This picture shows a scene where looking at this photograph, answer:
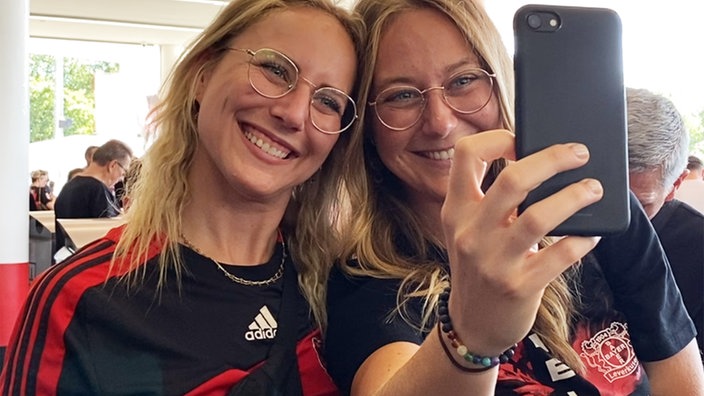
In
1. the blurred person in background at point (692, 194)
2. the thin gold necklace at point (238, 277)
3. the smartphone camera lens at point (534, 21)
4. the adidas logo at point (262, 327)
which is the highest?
the smartphone camera lens at point (534, 21)

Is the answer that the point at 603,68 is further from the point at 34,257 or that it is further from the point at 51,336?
the point at 34,257

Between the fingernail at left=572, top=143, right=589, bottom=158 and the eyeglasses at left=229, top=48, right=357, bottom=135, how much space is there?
0.64 meters

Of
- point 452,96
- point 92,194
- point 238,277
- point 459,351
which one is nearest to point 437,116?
point 452,96

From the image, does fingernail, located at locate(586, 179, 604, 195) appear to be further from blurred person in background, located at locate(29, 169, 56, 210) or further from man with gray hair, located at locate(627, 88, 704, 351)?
blurred person in background, located at locate(29, 169, 56, 210)

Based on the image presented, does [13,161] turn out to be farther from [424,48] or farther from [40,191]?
[40,191]

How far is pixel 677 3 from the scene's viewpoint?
4.39 meters

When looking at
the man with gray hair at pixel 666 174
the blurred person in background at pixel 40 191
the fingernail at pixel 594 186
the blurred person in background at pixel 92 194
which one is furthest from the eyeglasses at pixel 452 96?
the blurred person in background at pixel 40 191

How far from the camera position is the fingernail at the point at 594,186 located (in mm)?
665

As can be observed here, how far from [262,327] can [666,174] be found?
4.16 feet

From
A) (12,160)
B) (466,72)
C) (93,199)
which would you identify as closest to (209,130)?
(466,72)

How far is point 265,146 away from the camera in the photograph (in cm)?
123

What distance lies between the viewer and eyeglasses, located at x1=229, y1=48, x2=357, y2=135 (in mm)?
1242

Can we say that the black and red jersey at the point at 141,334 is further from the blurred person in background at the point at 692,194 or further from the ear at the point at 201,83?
the blurred person in background at the point at 692,194

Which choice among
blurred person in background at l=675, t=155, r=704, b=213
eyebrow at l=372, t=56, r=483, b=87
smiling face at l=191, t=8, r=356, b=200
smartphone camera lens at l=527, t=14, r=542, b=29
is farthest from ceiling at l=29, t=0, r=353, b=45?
smartphone camera lens at l=527, t=14, r=542, b=29
